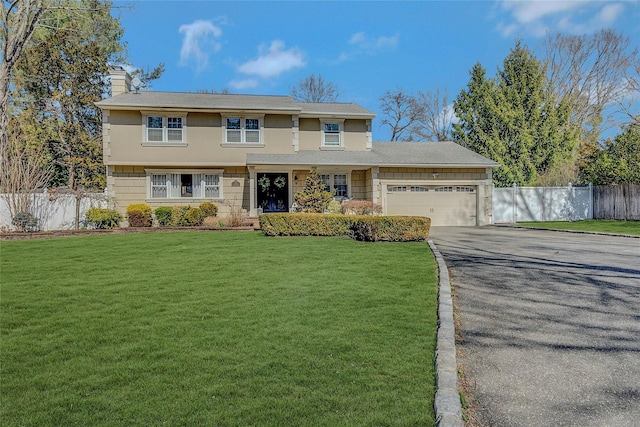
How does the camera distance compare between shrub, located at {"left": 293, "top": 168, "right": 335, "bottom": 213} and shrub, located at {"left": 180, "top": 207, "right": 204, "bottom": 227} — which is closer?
shrub, located at {"left": 293, "top": 168, "right": 335, "bottom": 213}

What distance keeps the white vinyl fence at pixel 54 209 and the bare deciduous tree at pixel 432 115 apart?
2887 cm

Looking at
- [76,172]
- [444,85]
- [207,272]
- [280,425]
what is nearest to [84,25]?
[76,172]

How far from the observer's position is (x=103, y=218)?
1570 cm

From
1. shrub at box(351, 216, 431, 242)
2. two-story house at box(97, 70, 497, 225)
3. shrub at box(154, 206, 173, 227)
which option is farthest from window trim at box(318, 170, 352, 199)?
shrub at box(351, 216, 431, 242)

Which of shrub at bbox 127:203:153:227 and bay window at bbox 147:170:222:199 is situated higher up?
bay window at bbox 147:170:222:199

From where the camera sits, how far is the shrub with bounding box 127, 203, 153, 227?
54.1 feet

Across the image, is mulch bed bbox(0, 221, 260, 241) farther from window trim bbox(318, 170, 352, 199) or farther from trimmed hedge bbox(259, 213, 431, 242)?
window trim bbox(318, 170, 352, 199)

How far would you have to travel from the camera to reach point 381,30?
19.2 metres

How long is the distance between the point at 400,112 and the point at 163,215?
2652cm

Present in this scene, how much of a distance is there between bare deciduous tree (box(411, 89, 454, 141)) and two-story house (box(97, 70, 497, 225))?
18.0 m

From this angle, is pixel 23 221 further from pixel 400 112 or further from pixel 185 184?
pixel 400 112

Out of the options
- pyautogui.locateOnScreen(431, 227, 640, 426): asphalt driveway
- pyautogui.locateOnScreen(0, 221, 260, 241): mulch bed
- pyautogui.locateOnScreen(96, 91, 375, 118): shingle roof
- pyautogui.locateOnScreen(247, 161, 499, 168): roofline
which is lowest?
pyautogui.locateOnScreen(431, 227, 640, 426): asphalt driveway

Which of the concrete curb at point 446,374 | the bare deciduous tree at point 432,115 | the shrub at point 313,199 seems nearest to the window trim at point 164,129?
the shrub at point 313,199

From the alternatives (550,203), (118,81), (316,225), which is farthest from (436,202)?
(118,81)
